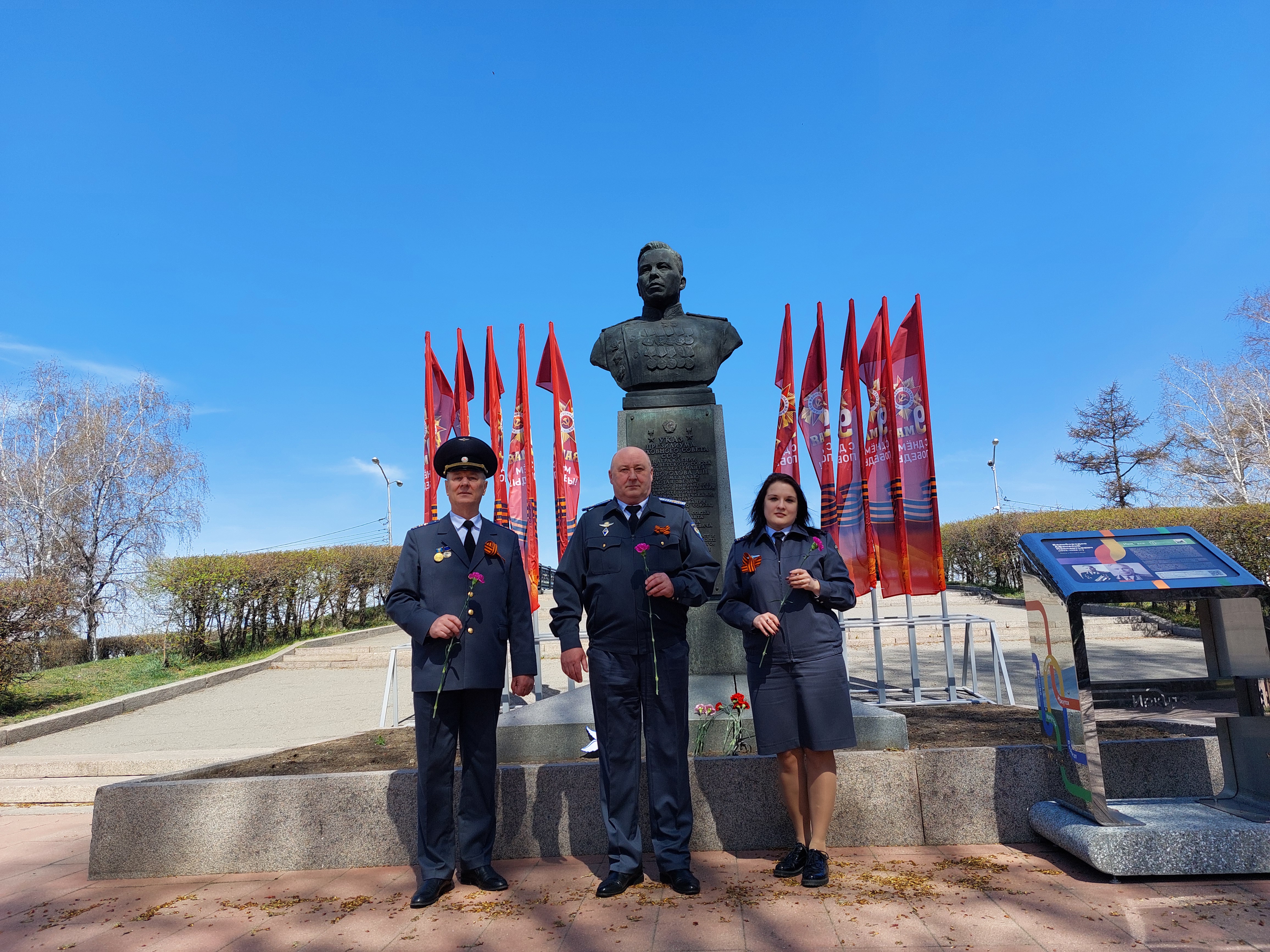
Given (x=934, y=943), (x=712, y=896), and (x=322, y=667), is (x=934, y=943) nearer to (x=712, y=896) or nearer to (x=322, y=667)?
(x=712, y=896)

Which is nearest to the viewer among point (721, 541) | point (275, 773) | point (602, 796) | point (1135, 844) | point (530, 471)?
point (1135, 844)

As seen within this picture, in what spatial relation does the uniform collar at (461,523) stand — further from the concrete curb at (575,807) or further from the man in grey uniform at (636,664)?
the concrete curb at (575,807)

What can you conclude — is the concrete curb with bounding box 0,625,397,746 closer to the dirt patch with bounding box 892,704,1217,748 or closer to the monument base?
the monument base

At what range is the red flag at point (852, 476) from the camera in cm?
862

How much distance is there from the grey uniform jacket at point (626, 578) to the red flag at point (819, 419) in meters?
6.21

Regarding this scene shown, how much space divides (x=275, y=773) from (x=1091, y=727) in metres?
4.10

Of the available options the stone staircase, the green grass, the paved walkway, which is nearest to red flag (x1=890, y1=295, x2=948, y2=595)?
the paved walkway

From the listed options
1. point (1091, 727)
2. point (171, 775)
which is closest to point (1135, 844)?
point (1091, 727)

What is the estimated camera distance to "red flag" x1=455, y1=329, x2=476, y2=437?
1026 centimetres

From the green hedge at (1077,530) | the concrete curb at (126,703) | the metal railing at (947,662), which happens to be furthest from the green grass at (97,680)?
the green hedge at (1077,530)

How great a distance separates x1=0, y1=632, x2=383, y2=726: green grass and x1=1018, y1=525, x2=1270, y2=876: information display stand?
437 inches

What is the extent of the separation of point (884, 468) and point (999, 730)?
4.65m

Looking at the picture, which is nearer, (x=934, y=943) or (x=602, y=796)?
(x=934, y=943)

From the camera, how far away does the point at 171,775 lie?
157 inches
